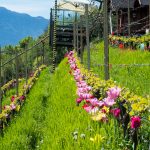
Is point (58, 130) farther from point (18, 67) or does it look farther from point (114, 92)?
point (18, 67)

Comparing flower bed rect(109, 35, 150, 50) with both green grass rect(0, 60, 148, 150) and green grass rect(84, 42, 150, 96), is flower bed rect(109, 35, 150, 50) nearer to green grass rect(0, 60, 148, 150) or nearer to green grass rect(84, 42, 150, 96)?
green grass rect(84, 42, 150, 96)

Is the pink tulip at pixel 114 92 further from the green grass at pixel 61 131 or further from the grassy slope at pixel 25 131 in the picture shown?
the grassy slope at pixel 25 131

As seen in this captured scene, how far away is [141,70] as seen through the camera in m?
10.6

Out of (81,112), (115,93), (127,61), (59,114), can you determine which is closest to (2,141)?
(59,114)

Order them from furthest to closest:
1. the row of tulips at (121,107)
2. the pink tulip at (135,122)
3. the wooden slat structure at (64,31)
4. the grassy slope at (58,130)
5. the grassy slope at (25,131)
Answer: the wooden slat structure at (64,31), the grassy slope at (25,131), the grassy slope at (58,130), the row of tulips at (121,107), the pink tulip at (135,122)

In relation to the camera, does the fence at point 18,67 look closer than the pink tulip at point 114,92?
No

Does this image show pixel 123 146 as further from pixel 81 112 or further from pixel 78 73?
pixel 78 73

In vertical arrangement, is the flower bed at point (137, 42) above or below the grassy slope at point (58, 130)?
above

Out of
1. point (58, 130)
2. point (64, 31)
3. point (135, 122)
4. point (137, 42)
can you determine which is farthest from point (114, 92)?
point (64, 31)

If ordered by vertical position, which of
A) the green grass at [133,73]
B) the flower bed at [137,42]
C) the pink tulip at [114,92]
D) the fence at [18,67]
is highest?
the flower bed at [137,42]

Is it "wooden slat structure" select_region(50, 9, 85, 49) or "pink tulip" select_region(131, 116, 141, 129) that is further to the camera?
"wooden slat structure" select_region(50, 9, 85, 49)

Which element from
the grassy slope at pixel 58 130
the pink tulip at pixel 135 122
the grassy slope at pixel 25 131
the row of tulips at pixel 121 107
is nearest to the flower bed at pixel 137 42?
the grassy slope at pixel 25 131

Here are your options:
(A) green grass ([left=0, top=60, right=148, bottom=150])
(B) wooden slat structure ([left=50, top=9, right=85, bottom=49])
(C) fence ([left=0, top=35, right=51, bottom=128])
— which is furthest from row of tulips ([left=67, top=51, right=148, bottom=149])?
(B) wooden slat structure ([left=50, top=9, right=85, bottom=49])

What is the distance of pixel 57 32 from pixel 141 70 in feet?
59.9
